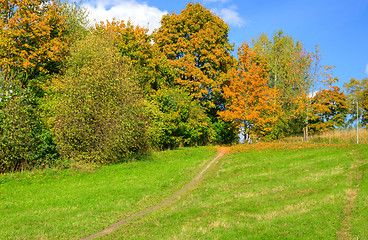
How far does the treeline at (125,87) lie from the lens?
28.7 metres

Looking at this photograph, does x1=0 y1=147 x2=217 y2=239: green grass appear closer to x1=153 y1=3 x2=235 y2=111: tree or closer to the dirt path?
the dirt path

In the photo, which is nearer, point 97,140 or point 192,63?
point 97,140

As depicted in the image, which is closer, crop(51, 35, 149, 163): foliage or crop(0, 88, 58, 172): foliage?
crop(0, 88, 58, 172): foliage

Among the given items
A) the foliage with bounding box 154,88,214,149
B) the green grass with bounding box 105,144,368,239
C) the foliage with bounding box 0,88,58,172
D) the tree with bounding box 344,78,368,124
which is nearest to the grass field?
the green grass with bounding box 105,144,368,239

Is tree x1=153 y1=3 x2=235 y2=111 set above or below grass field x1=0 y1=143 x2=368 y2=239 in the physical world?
above

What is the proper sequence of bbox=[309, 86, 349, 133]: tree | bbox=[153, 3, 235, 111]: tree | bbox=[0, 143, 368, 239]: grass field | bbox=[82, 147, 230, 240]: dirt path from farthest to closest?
bbox=[309, 86, 349, 133]: tree < bbox=[153, 3, 235, 111]: tree < bbox=[82, 147, 230, 240]: dirt path < bbox=[0, 143, 368, 239]: grass field

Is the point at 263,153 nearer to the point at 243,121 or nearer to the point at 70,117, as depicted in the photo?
the point at 243,121

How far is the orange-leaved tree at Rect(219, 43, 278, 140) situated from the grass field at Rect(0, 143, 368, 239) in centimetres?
1108

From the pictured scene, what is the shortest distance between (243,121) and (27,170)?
30.8 meters

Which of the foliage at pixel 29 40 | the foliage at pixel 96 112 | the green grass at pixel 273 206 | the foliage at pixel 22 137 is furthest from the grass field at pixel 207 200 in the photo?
the foliage at pixel 29 40

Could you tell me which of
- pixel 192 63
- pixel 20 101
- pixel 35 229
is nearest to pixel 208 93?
pixel 192 63

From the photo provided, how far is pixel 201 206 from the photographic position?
17516 mm

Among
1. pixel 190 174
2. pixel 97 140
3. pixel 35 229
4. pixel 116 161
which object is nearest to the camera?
pixel 35 229

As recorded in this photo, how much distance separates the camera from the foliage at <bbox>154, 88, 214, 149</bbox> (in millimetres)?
40969
